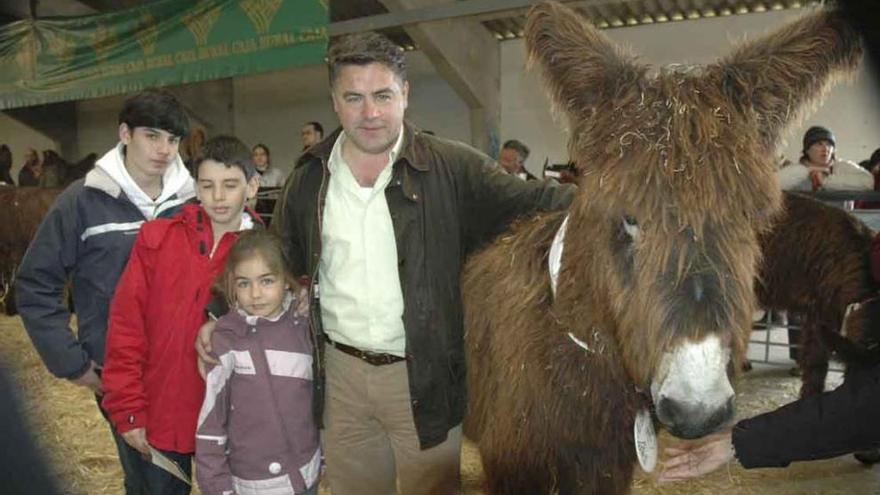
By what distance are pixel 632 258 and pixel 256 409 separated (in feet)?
4.87

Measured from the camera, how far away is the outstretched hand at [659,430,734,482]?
1989 mm

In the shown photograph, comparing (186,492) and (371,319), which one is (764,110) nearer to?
(371,319)

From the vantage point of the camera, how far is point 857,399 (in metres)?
1.74

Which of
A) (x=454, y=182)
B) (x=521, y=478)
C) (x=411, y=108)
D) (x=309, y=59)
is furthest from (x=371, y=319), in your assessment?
(x=411, y=108)

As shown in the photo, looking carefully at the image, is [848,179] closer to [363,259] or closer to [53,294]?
[363,259]

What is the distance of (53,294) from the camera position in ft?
9.13

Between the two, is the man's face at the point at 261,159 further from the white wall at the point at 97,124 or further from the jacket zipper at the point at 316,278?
the white wall at the point at 97,124

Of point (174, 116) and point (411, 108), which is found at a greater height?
point (411, 108)

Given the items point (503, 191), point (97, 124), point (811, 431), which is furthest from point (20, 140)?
point (811, 431)

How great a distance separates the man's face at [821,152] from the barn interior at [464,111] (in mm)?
976

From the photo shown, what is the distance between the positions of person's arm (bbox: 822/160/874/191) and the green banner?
575 cm

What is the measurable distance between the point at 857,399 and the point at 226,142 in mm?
2355

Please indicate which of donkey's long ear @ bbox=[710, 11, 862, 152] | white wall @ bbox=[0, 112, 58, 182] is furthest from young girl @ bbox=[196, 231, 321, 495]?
white wall @ bbox=[0, 112, 58, 182]

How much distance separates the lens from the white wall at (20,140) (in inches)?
739
